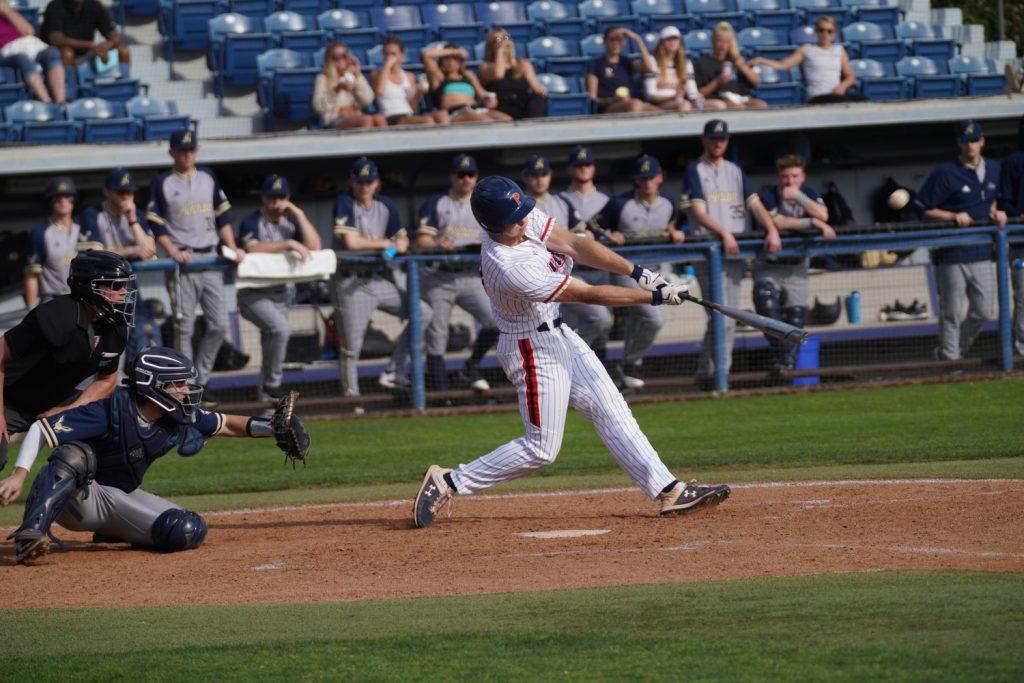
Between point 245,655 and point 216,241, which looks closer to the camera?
point 245,655

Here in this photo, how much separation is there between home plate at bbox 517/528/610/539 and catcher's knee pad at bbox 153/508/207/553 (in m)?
1.72

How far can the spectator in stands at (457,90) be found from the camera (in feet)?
50.2

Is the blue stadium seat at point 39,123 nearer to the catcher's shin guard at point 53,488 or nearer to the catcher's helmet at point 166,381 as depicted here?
the catcher's helmet at point 166,381

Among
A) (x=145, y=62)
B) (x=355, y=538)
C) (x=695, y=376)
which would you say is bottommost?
(x=695, y=376)

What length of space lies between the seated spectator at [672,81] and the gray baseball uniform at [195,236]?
5.69 m

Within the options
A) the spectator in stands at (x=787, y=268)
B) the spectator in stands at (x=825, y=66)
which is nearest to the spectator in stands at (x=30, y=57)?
the spectator in stands at (x=787, y=268)

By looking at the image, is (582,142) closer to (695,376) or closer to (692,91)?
(692,91)

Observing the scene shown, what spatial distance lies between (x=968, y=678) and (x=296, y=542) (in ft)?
14.1

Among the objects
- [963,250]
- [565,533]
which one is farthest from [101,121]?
[565,533]

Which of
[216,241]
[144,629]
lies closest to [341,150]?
[216,241]

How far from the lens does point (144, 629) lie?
5.48 meters

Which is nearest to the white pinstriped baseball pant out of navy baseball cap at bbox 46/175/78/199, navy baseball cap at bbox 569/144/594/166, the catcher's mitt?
the catcher's mitt

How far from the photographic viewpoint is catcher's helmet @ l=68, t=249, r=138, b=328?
705 centimetres

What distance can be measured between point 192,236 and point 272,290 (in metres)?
0.93
